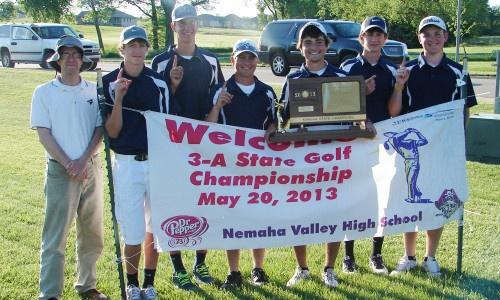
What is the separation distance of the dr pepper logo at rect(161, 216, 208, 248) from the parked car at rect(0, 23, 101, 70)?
22.2m

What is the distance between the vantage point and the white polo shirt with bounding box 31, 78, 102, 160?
13.7 feet

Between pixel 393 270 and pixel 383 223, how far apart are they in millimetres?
640

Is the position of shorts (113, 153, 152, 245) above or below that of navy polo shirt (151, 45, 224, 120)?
below

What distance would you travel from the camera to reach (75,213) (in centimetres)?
443

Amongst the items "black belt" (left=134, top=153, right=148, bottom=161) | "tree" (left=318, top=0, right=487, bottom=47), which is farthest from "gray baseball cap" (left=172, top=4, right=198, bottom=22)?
"tree" (left=318, top=0, right=487, bottom=47)

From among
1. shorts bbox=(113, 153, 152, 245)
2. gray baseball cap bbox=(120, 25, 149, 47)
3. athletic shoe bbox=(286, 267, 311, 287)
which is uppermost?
gray baseball cap bbox=(120, 25, 149, 47)

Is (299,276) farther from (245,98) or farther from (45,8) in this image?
(45,8)

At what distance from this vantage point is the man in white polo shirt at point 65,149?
13.8 ft

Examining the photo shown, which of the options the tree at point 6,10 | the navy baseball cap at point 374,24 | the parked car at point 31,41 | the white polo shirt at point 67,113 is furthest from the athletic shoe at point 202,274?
the tree at point 6,10

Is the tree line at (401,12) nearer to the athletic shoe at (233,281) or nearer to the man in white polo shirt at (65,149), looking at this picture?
the athletic shoe at (233,281)

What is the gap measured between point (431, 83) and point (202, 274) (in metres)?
2.59

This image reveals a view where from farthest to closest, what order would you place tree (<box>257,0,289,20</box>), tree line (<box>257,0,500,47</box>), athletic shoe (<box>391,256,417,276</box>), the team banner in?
tree (<box>257,0,289,20</box>) < tree line (<box>257,0,500,47</box>) < athletic shoe (<box>391,256,417,276</box>) < the team banner

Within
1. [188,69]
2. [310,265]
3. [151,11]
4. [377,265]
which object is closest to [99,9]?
[151,11]

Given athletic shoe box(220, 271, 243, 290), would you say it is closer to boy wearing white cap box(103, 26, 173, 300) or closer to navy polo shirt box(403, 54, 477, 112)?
boy wearing white cap box(103, 26, 173, 300)
